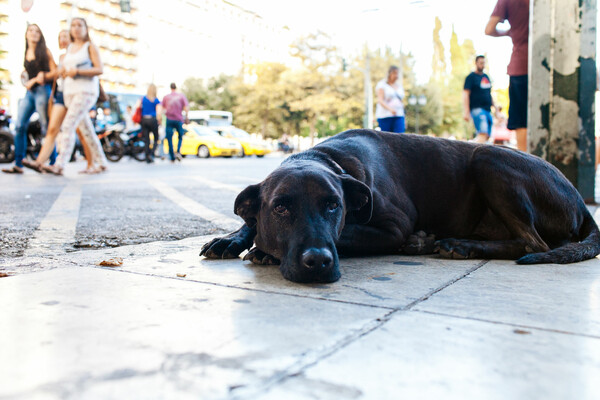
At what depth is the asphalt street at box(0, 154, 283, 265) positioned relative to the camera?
3840 millimetres

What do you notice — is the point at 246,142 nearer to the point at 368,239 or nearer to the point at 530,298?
the point at 368,239

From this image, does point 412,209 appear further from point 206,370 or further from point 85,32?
point 85,32

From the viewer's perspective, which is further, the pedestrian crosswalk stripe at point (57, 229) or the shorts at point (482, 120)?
the shorts at point (482, 120)

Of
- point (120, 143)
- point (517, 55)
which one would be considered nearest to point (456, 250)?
point (517, 55)

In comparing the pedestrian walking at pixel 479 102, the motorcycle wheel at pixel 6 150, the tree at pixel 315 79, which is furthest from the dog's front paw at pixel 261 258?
the tree at pixel 315 79

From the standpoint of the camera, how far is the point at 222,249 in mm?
3211

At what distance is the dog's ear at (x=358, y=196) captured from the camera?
306 centimetres

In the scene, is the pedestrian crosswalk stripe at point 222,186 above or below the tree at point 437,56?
below

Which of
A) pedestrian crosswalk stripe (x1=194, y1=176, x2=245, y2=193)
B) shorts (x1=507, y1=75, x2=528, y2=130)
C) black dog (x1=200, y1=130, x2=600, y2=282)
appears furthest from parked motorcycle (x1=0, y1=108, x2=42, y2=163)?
black dog (x1=200, y1=130, x2=600, y2=282)

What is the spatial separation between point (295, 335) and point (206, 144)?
88.0 feet

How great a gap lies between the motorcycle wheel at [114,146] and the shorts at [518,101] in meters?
14.4

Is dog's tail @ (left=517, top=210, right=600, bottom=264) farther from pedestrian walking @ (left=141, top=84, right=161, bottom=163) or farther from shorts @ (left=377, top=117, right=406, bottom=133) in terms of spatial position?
pedestrian walking @ (left=141, top=84, right=161, bottom=163)

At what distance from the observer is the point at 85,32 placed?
9539 millimetres

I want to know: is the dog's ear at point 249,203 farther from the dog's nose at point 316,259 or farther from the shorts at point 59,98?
the shorts at point 59,98
